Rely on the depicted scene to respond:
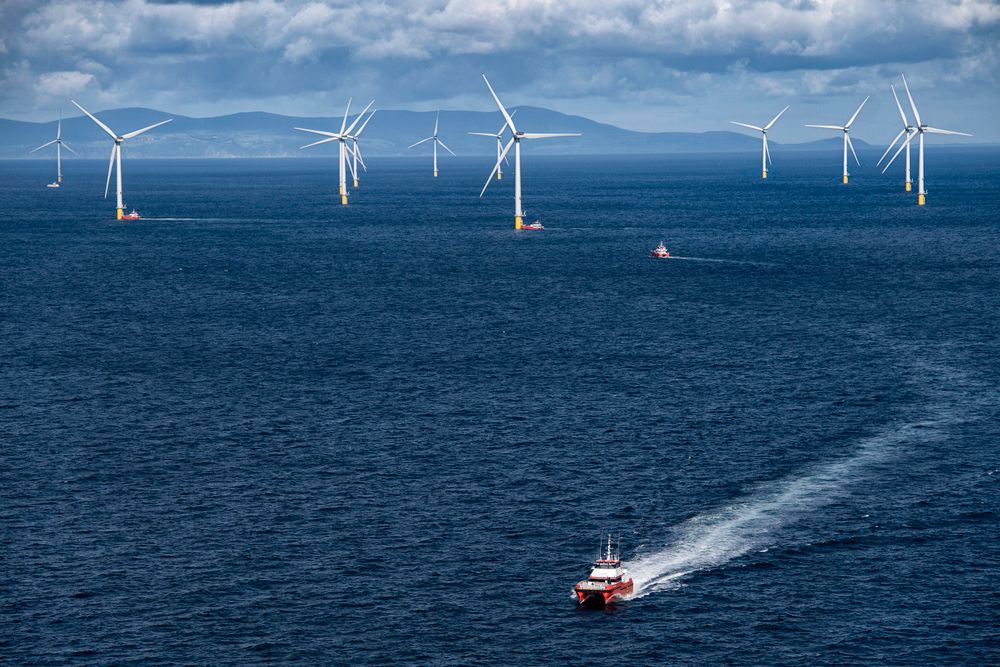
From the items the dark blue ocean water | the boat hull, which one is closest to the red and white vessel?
the boat hull

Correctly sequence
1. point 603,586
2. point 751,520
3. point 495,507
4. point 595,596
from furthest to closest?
point 495,507
point 751,520
point 595,596
point 603,586

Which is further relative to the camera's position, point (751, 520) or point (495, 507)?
point (495, 507)

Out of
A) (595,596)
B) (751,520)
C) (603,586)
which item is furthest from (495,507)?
(603,586)

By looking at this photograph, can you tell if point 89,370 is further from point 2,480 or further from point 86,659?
point 86,659

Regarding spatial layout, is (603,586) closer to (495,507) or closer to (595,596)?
(595,596)

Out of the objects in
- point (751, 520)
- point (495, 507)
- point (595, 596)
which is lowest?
point (595, 596)

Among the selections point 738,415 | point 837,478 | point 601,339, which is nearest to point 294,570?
point 837,478
